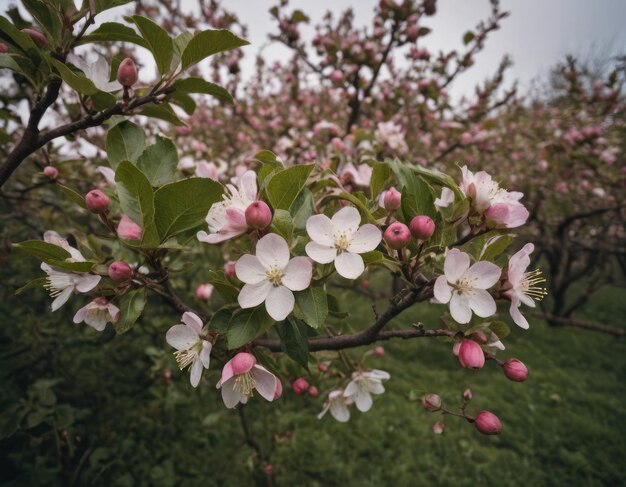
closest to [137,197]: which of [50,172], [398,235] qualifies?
[398,235]

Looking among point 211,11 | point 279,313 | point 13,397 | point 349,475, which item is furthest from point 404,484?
point 211,11

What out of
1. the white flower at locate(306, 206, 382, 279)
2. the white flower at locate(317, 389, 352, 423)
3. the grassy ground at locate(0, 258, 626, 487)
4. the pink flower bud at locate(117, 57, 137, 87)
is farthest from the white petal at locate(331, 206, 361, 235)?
the grassy ground at locate(0, 258, 626, 487)

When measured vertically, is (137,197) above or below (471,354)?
above

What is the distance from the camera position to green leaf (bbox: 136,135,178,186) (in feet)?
2.91

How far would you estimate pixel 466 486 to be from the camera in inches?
110

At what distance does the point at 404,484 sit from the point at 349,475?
0.40 metres

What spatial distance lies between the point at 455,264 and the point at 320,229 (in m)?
0.28

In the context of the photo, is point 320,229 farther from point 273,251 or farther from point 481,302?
point 481,302

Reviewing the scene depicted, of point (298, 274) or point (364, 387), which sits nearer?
point (298, 274)

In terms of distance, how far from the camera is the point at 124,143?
92 centimetres

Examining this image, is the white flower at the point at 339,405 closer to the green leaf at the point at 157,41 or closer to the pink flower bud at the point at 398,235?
the pink flower bud at the point at 398,235

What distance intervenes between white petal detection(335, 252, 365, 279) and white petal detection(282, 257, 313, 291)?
62mm

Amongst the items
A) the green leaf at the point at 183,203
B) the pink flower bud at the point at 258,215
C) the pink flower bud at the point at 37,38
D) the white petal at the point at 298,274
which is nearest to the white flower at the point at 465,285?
the white petal at the point at 298,274

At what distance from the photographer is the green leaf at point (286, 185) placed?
→ 0.75 m
